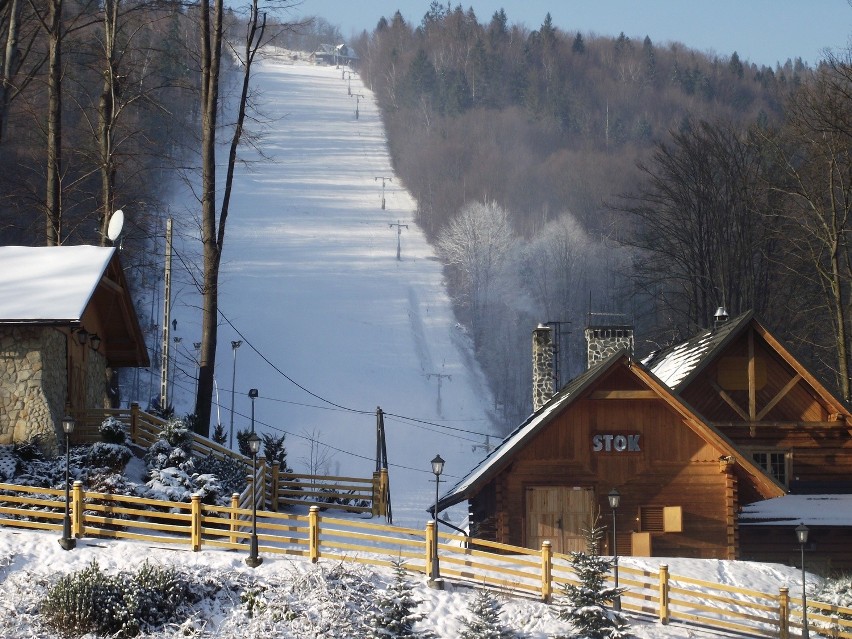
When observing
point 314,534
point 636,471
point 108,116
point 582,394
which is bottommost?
point 314,534

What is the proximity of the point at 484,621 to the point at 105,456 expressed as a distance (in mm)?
10289

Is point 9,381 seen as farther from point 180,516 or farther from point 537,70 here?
point 537,70

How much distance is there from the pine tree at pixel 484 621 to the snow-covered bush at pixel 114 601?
4808 millimetres

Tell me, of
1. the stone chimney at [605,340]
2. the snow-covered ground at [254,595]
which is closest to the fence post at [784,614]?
the snow-covered ground at [254,595]

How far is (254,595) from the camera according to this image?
21.1 metres

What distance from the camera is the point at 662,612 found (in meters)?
23.0

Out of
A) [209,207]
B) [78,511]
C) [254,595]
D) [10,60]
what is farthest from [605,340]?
[10,60]

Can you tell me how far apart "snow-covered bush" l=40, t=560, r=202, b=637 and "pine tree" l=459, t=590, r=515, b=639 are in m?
4.81

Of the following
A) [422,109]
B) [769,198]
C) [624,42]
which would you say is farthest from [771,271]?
[624,42]

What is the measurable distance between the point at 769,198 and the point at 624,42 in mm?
142494

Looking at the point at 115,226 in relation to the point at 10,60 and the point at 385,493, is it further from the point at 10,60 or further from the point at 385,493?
the point at 385,493

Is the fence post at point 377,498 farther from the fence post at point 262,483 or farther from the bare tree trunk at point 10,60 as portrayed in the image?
the bare tree trunk at point 10,60

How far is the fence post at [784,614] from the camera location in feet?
76.8

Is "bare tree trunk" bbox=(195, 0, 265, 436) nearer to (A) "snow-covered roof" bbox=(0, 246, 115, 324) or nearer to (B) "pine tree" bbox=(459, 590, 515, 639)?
(A) "snow-covered roof" bbox=(0, 246, 115, 324)
